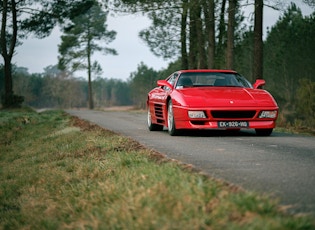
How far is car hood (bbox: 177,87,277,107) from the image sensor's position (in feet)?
27.6

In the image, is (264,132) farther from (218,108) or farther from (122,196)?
(122,196)

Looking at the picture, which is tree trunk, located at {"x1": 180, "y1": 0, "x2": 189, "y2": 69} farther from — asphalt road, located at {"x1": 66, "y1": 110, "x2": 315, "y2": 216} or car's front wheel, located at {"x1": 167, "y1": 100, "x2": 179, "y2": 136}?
asphalt road, located at {"x1": 66, "y1": 110, "x2": 315, "y2": 216}

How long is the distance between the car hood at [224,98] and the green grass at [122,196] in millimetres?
1696

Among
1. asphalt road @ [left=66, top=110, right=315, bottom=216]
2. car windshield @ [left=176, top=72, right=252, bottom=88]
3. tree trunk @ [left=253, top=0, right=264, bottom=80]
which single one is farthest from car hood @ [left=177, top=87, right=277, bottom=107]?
tree trunk @ [left=253, top=0, right=264, bottom=80]

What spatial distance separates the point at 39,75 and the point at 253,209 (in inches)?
5038

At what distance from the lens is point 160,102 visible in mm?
9883

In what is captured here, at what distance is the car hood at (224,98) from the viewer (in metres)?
8.41

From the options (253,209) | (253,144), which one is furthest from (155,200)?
(253,144)

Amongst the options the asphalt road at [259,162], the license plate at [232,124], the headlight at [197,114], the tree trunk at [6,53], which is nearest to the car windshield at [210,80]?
the headlight at [197,114]

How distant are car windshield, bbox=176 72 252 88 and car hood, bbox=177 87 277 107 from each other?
54 cm

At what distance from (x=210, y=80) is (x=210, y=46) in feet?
41.5

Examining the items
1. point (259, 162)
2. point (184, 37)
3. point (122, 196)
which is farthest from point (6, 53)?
point (122, 196)

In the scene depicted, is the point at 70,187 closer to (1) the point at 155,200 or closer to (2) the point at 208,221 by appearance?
(1) the point at 155,200

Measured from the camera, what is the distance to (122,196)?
3.85 m
